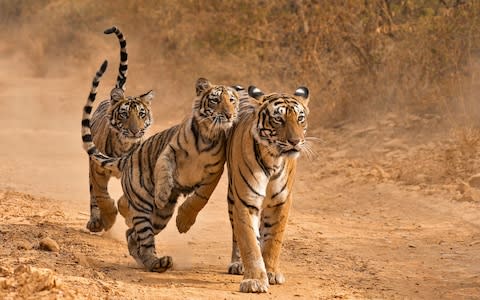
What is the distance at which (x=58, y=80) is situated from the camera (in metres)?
19.7

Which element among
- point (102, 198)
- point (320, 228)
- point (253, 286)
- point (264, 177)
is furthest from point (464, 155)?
point (253, 286)

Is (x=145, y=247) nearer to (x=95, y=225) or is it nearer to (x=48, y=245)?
(x=48, y=245)

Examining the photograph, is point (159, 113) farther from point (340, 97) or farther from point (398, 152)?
point (398, 152)

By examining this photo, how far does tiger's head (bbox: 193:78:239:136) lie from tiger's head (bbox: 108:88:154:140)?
51.0 inches

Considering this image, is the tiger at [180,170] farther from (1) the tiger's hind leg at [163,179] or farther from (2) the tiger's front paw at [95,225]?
(2) the tiger's front paw at [95,225]

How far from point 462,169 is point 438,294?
4317mm

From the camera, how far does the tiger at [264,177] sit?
6.27m

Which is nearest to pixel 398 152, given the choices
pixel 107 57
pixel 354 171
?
pixel 354 171

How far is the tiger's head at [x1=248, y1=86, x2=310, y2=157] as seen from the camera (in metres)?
6.27

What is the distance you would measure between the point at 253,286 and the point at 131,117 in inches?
104

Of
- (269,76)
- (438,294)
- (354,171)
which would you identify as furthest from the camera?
(269,76)

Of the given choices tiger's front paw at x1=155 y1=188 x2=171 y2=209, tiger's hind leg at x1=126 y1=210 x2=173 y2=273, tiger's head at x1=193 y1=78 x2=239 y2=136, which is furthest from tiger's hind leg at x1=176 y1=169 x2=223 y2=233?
tiger's head at x1=193 y1=78 x2=239 y2=136

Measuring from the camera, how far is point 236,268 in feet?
23.0

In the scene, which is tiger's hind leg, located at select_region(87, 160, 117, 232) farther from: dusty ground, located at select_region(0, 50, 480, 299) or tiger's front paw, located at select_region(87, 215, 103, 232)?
dusty ground, located at select_region(0, 50, 480, 299)
